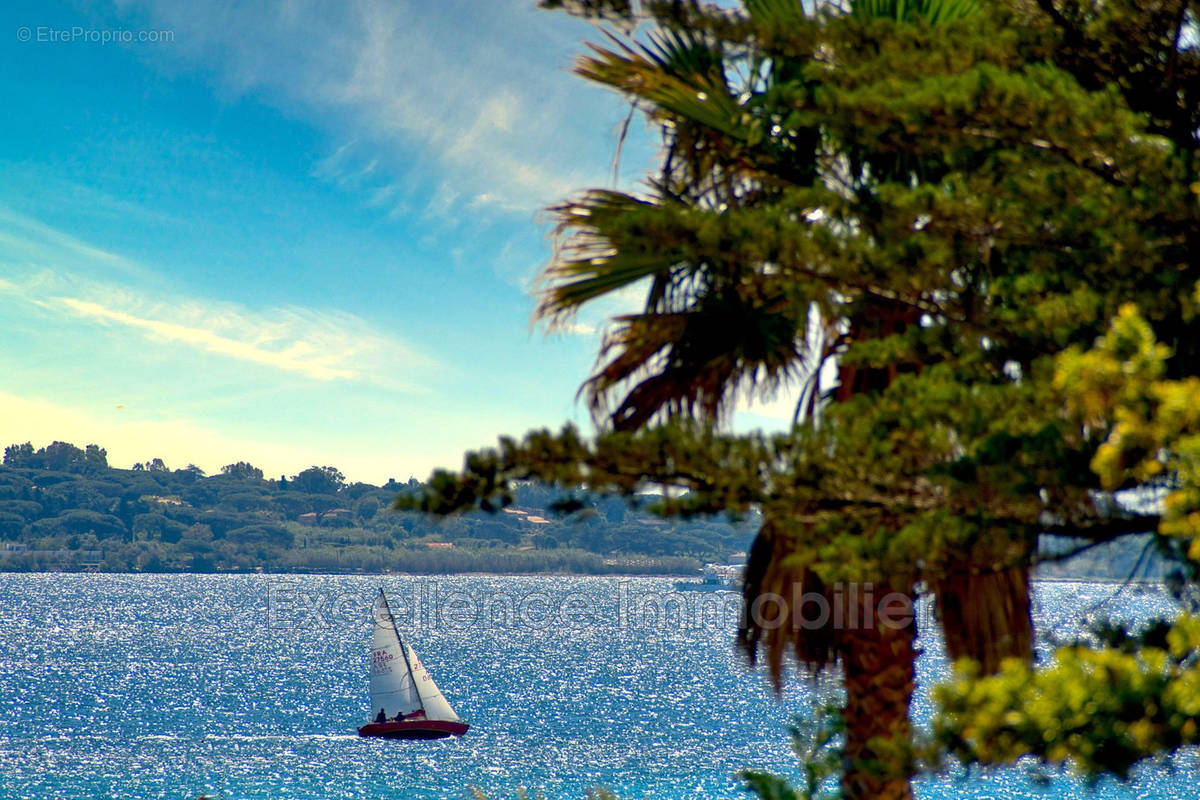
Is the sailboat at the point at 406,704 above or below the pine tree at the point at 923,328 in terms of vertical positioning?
below

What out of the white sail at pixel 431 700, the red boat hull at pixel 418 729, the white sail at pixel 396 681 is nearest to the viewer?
the white sail at pixel 396 681

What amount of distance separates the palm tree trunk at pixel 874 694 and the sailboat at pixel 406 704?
42.1 m

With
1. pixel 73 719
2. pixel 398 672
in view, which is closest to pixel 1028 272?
pixel 398 672

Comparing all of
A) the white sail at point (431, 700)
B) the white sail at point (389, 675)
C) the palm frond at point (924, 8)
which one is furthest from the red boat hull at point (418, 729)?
the palm frond at point (924, 8)

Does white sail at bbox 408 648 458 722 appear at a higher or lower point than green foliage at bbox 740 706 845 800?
lower

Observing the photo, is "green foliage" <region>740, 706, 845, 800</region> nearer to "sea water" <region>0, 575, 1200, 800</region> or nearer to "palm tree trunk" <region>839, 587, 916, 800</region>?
"sea water" <region>0, 575, 1200, 800</region>

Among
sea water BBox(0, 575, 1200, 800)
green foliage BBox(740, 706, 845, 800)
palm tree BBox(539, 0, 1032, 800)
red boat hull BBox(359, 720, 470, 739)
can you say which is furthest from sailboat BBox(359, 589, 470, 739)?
palm tree BBox(539, 0, 1032, 800)

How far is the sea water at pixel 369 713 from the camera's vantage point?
44719 millimetres

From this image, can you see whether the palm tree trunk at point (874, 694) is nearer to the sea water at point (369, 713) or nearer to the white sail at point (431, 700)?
the sea water at point (369, 713)

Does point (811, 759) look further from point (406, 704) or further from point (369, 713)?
point (369, 713)

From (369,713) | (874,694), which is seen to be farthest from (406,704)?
(874,694)

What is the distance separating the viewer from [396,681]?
47312mm

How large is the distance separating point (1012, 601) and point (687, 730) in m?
57.4

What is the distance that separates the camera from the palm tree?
500 cm
